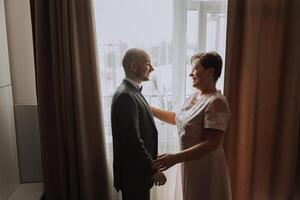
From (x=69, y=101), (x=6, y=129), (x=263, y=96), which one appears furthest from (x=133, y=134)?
(x=263, y=96)

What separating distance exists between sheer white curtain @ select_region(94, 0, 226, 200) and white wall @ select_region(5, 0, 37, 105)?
1.77 ft

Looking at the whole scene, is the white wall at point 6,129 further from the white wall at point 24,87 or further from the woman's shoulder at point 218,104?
the woman's shoulder at point 218,104

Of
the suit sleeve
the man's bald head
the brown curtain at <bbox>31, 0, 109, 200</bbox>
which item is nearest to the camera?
the suit sleeve

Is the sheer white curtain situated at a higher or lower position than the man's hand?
higher

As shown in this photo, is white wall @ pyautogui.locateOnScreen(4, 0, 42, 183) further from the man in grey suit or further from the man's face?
the man's face

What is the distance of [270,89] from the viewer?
1.95 m

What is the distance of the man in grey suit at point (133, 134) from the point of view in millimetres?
1452

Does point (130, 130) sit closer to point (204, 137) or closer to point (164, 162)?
point (164, 162)

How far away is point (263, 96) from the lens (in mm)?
1955

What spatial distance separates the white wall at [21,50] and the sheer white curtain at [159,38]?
1.77 ft

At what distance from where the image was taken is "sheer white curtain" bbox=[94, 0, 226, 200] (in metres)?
1.85

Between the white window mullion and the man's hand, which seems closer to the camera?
the man's hand

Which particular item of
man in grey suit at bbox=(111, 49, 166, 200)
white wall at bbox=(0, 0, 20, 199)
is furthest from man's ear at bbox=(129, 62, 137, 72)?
white wall at bbox=(0, 0, 20, 199)

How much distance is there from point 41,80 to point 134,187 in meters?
0.89
